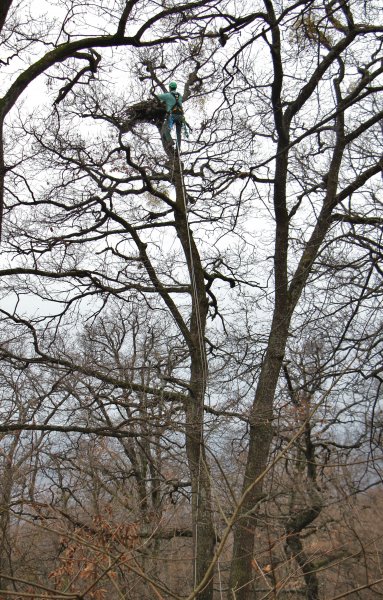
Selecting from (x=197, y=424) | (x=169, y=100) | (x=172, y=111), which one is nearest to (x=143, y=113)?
Result: (x=169, y=100)

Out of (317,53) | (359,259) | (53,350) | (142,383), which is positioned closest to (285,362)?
(142,383)

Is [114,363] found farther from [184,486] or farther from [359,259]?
[359,259]

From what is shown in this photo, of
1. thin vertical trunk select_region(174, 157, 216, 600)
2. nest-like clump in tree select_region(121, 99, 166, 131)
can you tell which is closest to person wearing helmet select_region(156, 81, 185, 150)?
nest-like clump in tree select_region(121, 99, 166, 131)

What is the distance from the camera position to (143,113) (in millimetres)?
7637

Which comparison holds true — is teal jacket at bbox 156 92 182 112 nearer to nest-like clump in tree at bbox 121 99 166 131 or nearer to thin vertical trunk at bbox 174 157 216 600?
nest-like clump in tree at bbox 121 99 166 131

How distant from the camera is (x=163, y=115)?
762 centimetres

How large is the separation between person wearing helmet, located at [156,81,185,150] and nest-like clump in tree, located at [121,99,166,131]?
0.17 meters

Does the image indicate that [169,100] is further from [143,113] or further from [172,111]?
[143,113]

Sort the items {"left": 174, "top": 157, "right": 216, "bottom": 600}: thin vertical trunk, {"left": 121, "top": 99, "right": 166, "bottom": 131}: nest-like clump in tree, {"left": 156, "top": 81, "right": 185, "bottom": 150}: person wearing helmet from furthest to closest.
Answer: {"left": 121, "top": 99, "right": 166, "bottom": 131}: nest-like clump in tree, {"left": 156, "top": 81, "right": 185, "bottom": 150}: person wearing helmet, {"left": 174, "top": 157, "right": 216, "bottom": 600}: thin vertical trunk

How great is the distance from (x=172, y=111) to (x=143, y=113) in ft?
2.53

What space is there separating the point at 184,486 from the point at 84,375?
1.86 meters

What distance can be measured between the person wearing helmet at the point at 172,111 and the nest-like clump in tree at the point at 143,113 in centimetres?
17

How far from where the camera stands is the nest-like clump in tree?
7504 millimetres

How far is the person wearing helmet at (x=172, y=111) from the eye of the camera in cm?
698
